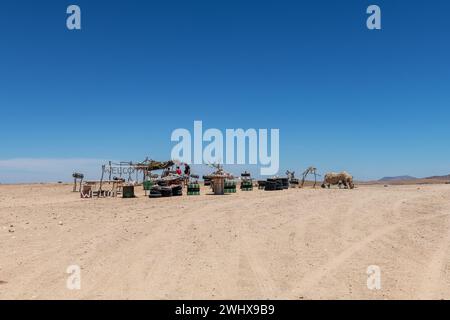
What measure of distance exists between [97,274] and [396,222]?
11.3 meters

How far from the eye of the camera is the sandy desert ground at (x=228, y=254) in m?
7.67

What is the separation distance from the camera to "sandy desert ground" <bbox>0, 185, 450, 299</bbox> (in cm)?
767

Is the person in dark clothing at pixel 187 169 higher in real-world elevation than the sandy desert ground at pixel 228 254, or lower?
higher

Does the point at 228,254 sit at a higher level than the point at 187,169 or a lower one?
lower

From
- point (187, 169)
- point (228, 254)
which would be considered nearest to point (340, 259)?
point (228, 254)

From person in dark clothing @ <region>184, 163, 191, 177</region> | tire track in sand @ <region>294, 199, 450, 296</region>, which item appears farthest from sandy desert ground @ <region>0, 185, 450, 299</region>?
person in dark clothing @ <region>184, 163, 191, 177</region>

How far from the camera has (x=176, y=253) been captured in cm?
1038

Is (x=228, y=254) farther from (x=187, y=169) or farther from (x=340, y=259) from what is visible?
(x=187, y=169)

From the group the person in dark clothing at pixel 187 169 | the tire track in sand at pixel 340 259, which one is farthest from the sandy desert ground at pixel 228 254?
the person in dark clothing at pixel 187 169

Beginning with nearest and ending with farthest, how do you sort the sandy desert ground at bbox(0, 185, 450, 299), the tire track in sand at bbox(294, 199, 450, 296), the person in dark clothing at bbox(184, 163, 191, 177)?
1. the sandy desert ground at bbox(0, 185, 450, 299)
2. the tire track in sand at bbox(294, 199, 450, 296)
3. the person in dark clothing at bbox(184, 163, 191, 177)

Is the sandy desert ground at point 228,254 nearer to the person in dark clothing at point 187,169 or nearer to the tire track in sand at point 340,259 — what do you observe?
the tire track in sand at point 340,259

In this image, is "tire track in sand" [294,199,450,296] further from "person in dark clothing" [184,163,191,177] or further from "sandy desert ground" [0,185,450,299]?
"person in dark clothing" [184,163,191,177]

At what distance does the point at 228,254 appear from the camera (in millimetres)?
10258
